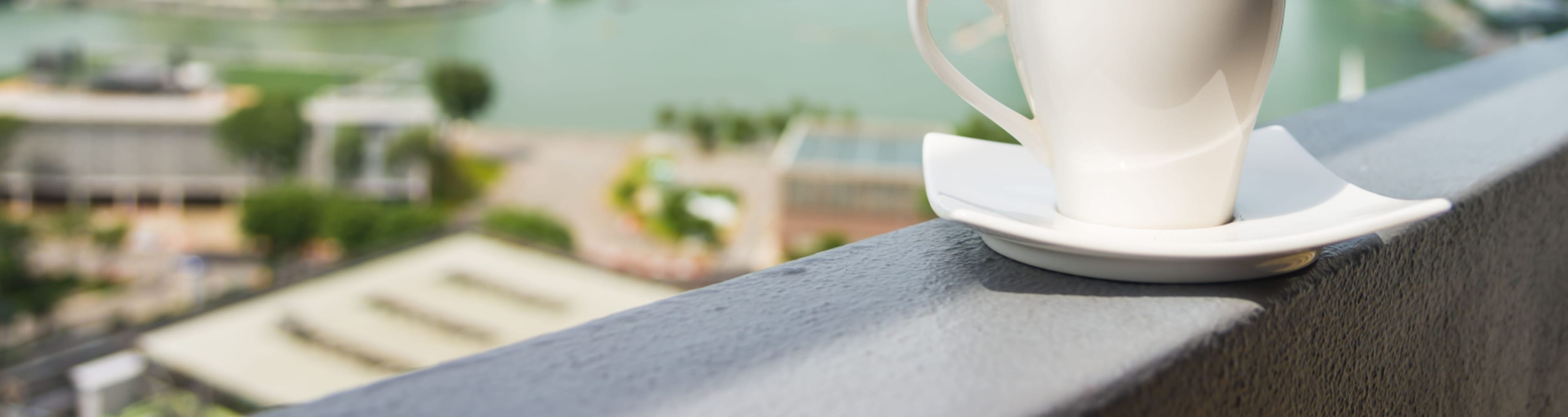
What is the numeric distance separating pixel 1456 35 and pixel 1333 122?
17.4 meters

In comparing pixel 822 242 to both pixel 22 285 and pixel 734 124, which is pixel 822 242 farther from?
pixel 22 285

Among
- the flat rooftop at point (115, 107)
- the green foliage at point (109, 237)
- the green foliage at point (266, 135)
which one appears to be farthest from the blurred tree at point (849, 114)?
the green foliage at point (109, 237)

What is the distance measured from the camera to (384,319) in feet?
31.1

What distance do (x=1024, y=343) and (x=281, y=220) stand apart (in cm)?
1474

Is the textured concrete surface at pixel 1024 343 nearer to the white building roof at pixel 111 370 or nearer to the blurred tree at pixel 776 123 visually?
the white building roof at pixel 111 370

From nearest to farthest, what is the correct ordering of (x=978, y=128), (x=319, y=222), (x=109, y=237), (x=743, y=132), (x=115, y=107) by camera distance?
(x=978, y=128)
(x=109, y=237)
(x=319, y=222)
(x=115, y=107)
(x=743, y=132)

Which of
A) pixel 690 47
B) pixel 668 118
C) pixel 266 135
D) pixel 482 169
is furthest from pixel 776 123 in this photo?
pixel 266 135

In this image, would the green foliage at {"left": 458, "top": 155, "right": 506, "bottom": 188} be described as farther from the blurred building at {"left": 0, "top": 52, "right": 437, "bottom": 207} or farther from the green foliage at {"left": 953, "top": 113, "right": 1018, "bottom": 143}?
the green foliage at {"left": 953, "top": 113, "right": 1018, "bottom": 143}

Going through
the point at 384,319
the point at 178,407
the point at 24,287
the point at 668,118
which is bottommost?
the point at 24,287

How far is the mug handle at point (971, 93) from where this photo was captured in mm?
253

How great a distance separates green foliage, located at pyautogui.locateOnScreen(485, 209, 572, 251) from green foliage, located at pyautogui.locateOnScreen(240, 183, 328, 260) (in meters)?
2.02

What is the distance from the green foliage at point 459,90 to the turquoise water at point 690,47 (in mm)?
790

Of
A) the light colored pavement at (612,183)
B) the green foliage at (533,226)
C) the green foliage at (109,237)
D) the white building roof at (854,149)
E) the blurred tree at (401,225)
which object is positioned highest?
the white building roof at (854,149)

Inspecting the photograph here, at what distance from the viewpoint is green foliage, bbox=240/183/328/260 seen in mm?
13719
